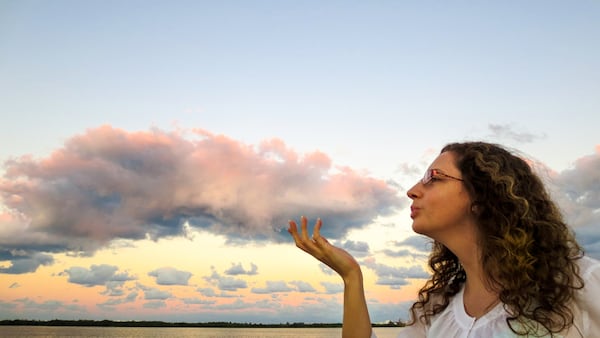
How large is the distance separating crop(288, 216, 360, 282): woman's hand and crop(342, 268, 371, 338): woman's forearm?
44mm

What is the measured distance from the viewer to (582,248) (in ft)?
16.0

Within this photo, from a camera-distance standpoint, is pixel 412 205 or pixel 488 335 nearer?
pixel 488 335

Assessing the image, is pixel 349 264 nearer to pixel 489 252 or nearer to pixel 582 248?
pixel 489 252

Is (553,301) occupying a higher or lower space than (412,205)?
lower

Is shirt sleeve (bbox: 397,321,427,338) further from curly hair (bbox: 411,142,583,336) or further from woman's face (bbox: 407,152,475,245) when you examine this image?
woman's face (bbox: 407,152,475,245)

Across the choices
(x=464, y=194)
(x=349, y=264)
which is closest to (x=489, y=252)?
(x=464, y=194)

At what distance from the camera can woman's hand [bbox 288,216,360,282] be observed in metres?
5.23

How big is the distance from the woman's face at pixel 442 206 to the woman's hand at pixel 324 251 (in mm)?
678

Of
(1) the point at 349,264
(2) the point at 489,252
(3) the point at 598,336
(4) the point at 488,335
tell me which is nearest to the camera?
(3) the point at 598,336

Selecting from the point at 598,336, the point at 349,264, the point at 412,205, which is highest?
the point at 412,205

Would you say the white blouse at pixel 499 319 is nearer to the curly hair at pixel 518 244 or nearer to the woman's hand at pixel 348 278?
the curly hair at pixel 518 244

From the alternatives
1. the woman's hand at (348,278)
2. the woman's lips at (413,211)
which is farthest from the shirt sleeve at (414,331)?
the woman's lips at (413,211)

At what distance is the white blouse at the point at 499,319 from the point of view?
14.3 feet

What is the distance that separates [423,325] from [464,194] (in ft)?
4.30
